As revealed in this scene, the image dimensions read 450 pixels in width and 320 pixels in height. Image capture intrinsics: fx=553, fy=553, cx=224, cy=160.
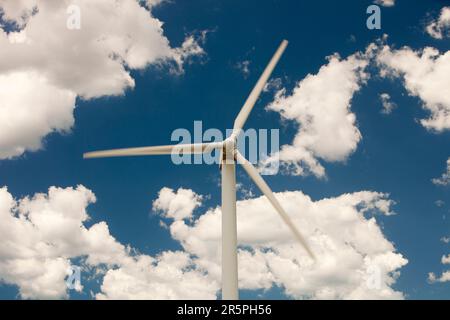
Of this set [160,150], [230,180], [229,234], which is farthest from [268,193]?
[160,150]

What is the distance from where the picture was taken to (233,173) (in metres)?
34.6

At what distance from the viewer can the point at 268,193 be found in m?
34.7

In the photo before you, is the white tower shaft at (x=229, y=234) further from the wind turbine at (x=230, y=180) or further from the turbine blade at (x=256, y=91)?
the turbine blade at (x=256, y=91)

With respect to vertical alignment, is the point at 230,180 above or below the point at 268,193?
above

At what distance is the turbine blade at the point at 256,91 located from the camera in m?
37.5

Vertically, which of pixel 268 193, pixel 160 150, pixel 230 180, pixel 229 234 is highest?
pixel 160 150

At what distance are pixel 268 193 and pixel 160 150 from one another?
7606mm

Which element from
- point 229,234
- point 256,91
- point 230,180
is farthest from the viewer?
point 256,91

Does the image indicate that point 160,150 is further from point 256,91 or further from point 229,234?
point 256,91

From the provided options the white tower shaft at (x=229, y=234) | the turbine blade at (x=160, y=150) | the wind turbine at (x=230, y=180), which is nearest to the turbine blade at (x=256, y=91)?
the wind turbine at (x=230, y=180)

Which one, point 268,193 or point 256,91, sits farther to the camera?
point 256,91
